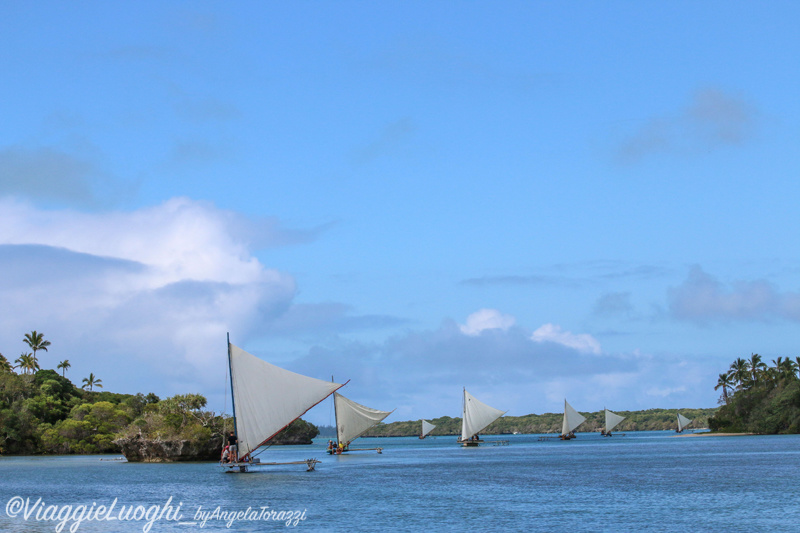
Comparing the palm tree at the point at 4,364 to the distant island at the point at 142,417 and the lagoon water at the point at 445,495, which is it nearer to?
the distant island at the point at 142,417

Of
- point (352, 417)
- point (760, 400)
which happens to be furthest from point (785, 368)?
point (352, 417)

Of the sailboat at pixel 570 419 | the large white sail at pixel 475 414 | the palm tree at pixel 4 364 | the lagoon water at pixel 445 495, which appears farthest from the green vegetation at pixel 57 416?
the sailboat at pixel 570 419

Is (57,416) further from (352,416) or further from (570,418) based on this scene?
(570,418)

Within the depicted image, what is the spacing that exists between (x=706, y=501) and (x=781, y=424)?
4473 inches

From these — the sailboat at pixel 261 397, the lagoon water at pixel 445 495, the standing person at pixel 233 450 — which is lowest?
the lagoon water at pixel 445 495

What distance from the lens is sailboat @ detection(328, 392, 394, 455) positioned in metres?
103

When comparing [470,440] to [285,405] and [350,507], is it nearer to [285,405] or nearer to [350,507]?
[285,405]

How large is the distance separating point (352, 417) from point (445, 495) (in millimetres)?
55822

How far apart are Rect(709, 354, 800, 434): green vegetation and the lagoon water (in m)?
72.2

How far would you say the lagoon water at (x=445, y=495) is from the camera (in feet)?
120

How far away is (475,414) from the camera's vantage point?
13788cm

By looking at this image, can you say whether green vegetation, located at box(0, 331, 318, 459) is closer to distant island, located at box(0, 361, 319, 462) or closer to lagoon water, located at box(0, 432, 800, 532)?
distant island, located at box(0, 361, 319, 462)

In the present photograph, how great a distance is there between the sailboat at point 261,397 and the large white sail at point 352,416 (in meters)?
43.9

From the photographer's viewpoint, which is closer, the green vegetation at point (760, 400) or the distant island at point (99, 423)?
the distant island at point (99, 423)
